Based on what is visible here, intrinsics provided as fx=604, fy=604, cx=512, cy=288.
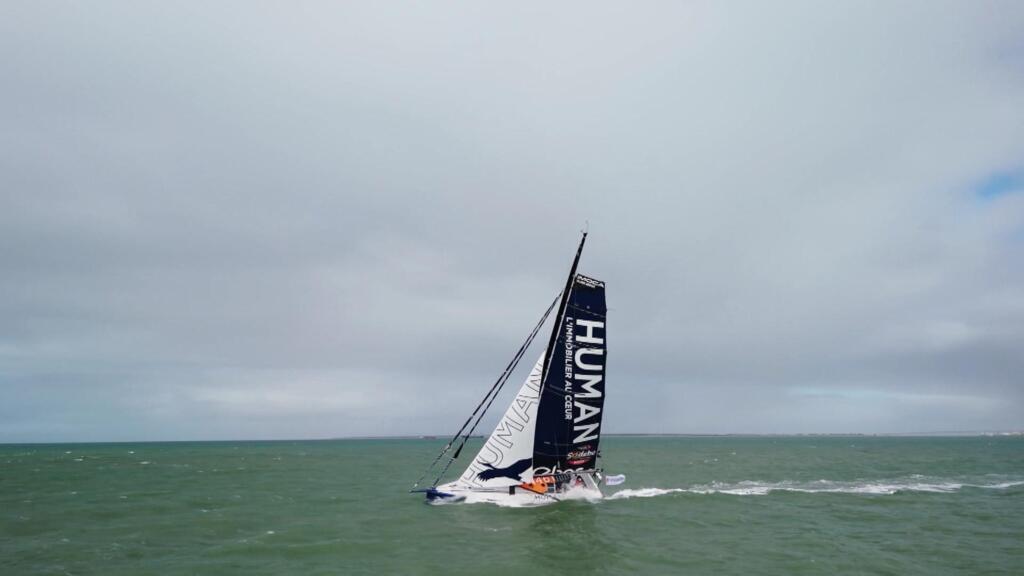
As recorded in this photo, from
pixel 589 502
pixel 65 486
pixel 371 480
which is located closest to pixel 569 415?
pixel 589 502

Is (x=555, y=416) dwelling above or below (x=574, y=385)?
below

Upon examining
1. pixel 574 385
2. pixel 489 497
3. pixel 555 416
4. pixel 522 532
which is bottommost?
pixel 522 532

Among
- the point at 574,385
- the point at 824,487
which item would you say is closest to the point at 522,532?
the point at 574,385

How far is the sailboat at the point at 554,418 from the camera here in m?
28.3

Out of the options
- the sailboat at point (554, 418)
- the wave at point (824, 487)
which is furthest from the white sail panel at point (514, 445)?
the wave at point (824, 487)

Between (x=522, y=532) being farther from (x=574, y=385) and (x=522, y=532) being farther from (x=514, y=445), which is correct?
(x=574, y=385)

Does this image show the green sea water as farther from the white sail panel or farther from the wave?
the white sail panel

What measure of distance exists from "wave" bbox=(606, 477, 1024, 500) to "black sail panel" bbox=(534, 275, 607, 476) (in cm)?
686

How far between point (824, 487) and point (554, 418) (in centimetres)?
2435

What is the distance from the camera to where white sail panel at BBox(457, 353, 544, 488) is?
92.7ft

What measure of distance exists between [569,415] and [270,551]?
1380cm

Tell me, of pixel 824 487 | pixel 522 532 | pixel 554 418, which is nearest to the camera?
pixel 522 532

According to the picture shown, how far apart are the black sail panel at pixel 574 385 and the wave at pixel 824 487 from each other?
6861mm

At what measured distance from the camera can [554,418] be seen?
93.0 feet
